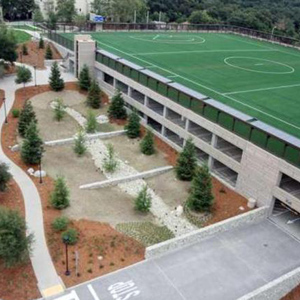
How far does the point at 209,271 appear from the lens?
838 inches

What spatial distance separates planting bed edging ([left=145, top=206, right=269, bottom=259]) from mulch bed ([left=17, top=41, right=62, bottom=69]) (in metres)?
34.1

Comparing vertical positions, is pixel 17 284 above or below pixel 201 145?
below

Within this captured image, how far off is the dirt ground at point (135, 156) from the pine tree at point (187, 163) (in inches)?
104

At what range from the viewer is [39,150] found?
95.4ft

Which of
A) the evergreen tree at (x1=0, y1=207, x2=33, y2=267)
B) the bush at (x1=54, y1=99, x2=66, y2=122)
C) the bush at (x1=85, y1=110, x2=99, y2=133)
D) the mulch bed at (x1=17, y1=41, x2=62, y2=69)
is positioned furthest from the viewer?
the mulch bed at (x1=17, y1=41, x2=62, y2=69)

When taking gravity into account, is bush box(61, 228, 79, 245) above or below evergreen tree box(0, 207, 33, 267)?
below

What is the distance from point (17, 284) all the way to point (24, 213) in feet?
18.8

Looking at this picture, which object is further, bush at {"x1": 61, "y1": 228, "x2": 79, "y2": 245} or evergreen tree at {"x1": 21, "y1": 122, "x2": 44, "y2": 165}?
evergreen tree at {"x1": 21, "y1": 122, "x2": 44, "y2": 165}

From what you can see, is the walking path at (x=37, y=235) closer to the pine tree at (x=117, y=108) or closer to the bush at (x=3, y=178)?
the bush at (x=3, y=178)

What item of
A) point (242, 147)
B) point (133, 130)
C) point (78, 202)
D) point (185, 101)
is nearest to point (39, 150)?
point (78, 202)

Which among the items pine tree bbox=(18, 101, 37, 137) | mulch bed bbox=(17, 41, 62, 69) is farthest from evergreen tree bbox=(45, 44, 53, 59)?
pine tree bbox=(18, 101, 37, 137)

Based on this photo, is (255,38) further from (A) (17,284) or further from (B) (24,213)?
(A) (17,284)

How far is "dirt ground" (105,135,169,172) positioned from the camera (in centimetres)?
3150

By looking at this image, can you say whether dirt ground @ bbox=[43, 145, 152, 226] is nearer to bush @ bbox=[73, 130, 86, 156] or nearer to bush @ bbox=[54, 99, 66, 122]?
bush @ bbox=[73, 130, 86, 156]
